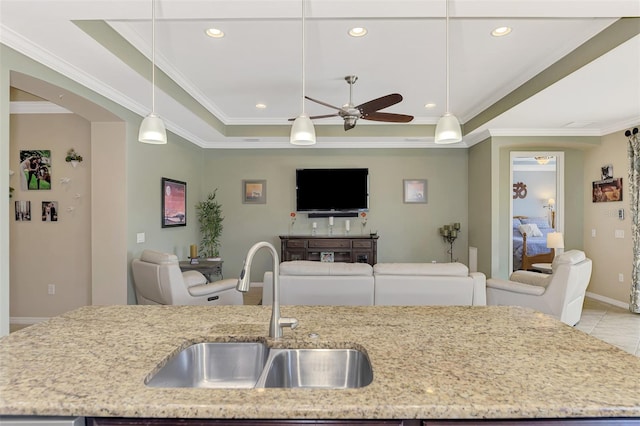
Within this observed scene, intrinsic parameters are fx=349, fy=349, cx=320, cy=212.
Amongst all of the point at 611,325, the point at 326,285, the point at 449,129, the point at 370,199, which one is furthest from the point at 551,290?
the point at 370,199

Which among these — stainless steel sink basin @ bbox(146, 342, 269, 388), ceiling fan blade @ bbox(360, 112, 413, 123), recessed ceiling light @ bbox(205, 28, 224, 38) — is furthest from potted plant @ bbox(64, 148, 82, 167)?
stainless steel sink basin @ bbox(146, 342, 269, 388)

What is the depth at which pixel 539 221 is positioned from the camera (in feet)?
26.9

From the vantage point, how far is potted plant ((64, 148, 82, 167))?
4.08m

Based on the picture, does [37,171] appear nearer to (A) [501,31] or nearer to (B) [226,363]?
(B) [226,363]

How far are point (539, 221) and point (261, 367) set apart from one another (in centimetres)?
872

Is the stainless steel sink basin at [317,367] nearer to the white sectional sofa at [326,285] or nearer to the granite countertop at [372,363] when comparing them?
the granite countertop at [372,363]

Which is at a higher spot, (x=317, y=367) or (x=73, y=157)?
(x=73, y=157)

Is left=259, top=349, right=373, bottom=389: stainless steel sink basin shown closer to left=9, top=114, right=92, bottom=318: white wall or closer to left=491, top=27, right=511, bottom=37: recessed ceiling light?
left=491, top=27, right=511, bottom=37: recessed ceiling light

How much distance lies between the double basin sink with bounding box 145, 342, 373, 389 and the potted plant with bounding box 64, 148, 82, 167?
3.81 metres

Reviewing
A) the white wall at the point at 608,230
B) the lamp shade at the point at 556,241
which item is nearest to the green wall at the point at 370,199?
the lamp shade at the point at 556,241

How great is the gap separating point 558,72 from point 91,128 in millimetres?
4937

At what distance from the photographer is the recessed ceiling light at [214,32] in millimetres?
2921

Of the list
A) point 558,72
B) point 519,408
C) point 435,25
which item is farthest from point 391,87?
point 519,408

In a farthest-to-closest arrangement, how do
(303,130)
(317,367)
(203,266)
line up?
(203,266)
(303,130)
(317,367)
